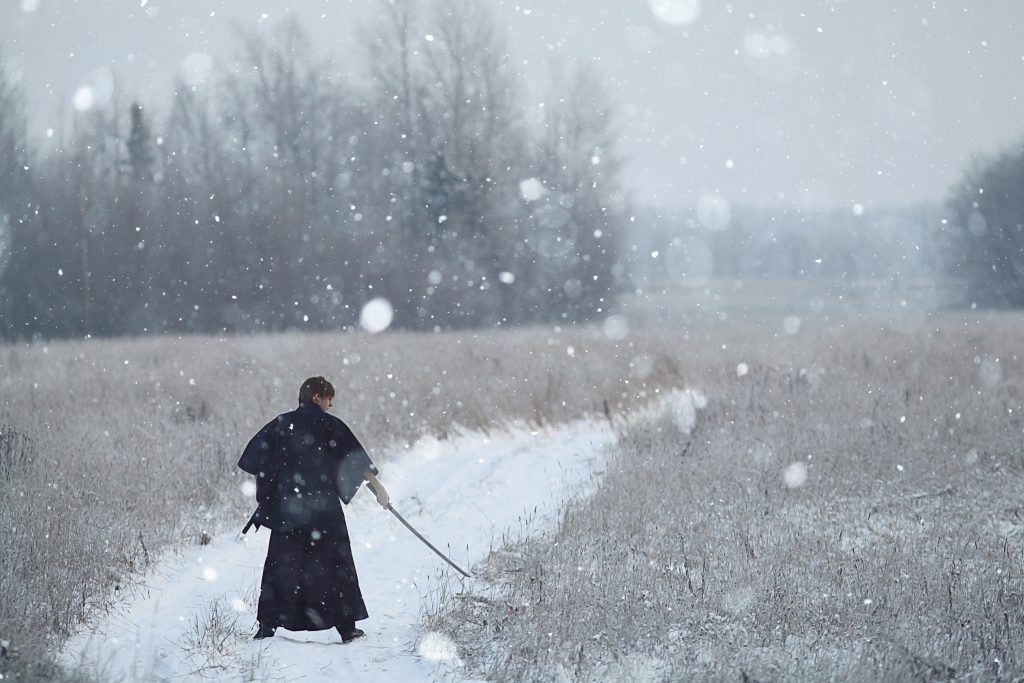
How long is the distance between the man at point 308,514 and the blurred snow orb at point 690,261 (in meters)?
67.3

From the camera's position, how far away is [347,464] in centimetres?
526

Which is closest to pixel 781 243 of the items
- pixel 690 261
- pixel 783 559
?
pixel 690 261

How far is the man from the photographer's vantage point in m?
5.09

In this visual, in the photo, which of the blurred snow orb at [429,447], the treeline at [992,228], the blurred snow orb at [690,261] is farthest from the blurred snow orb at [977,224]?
the blurred snow orb at [429,447]

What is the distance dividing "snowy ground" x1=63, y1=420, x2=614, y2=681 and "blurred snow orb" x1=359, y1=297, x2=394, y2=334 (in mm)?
21016

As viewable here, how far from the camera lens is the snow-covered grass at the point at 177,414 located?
5.68 metres

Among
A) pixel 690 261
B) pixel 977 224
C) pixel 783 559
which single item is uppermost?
pixel 690 261

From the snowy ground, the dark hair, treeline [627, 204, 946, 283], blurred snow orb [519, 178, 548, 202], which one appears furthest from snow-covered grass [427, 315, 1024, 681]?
treeline [627, 204, 946, 283]

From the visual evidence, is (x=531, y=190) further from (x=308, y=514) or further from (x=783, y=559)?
(x=308, y=514)

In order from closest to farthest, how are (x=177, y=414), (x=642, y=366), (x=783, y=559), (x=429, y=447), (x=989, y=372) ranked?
(x=783, y=559) → (x=429, y=447) → (x=177, y=414) → (x=989, y=372) → (x=642, y=366)

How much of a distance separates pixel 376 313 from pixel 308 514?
88.7 ft

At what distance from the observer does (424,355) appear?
56.2ft

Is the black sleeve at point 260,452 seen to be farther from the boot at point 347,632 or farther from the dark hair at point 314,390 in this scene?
→ the boot at point 347,632

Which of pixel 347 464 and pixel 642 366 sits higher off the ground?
pixel 347 464
